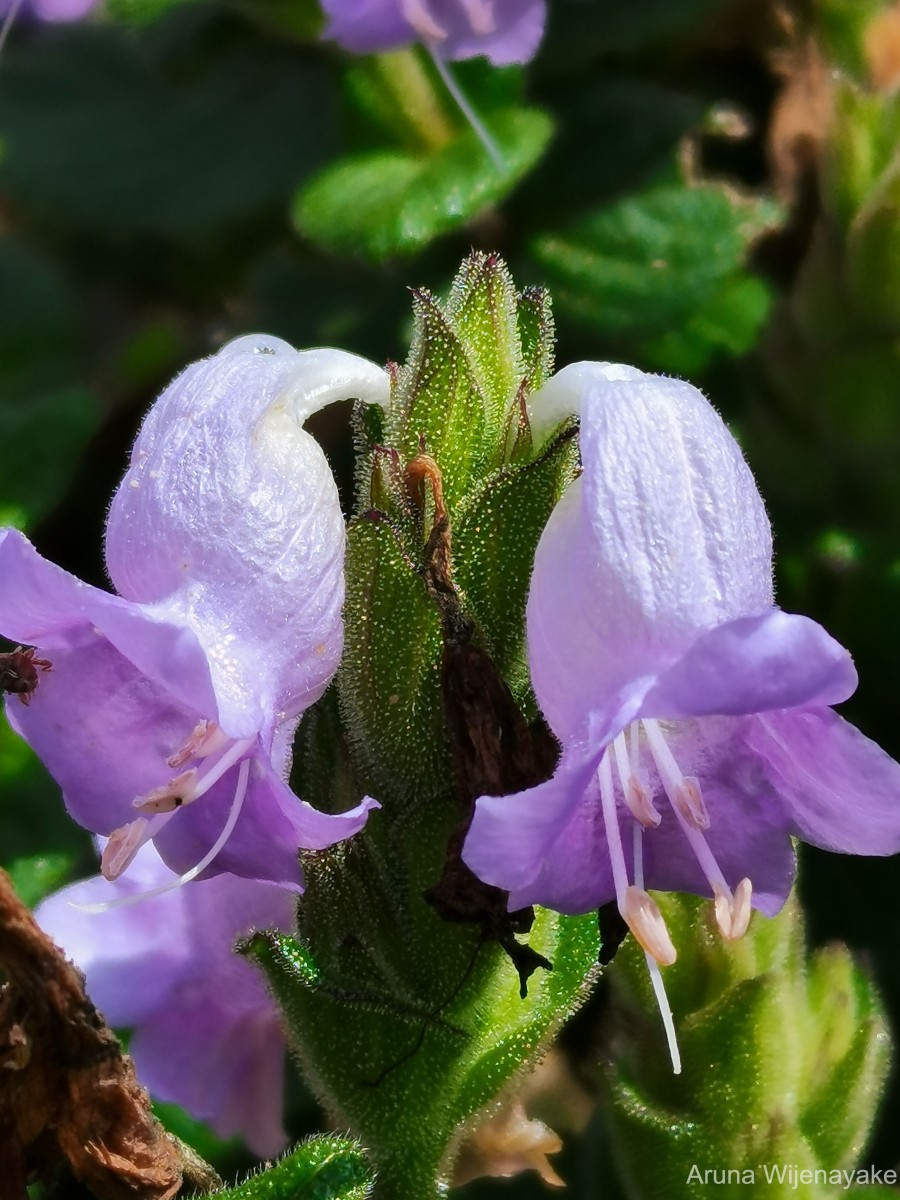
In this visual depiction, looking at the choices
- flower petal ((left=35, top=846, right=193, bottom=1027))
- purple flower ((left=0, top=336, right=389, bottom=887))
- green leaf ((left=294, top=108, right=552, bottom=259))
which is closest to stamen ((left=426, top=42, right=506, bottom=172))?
green leaf ((left=294, top=108, right=552, bottom=259))

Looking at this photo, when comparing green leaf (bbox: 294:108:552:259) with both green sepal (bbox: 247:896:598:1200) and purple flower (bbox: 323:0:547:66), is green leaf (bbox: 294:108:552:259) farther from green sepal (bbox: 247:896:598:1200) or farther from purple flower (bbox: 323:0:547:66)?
green sepal (bbox: 247:896:598:1200)

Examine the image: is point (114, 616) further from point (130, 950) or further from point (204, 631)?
point (130, 950)

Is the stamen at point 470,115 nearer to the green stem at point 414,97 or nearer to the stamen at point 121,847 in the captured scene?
the green stem at point 414,97

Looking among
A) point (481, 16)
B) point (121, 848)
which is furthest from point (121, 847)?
point (481, 16)

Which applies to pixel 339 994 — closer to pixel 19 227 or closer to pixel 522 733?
pixel 522 733

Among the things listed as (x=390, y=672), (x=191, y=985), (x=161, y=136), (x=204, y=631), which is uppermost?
(x=204, y=631)
